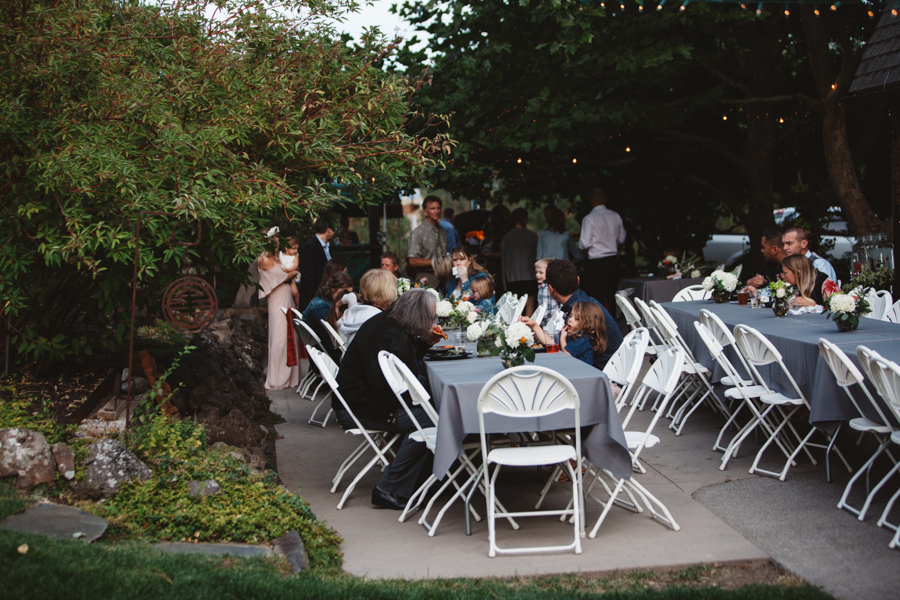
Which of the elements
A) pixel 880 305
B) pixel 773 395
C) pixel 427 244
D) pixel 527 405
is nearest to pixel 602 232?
pixel 427 244

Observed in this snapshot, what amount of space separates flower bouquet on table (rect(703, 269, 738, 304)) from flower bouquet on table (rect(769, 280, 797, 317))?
53.0 inches

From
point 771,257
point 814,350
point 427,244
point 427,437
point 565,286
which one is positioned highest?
point 427,244

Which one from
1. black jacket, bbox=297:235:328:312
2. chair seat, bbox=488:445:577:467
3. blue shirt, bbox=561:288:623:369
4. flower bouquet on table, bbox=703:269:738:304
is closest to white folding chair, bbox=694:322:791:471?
blue shirt, bbox=561:288:623:369

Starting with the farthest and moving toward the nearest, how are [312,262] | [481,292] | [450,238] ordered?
[450,238]
[312,262]
[481,292]

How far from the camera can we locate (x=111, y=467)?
4523 mm

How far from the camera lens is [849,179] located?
9773mm

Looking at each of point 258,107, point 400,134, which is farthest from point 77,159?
point 400,134

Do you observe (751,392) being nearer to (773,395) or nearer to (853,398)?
(773,395)

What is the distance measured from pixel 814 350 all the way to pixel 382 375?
2.84 meters

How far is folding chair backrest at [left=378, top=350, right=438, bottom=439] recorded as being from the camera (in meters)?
4.51

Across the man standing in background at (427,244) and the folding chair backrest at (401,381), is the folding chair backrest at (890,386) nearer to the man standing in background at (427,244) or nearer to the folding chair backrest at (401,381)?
the folding chair backrest at (401,381)

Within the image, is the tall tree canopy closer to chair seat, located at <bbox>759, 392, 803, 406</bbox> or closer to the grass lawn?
chair seat, located at <bbox>759, 392, 803, 406</bbox>

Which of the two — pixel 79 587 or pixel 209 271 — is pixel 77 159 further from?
pixel 79 587

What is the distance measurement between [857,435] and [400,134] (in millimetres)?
4366
